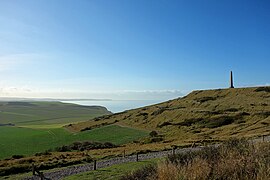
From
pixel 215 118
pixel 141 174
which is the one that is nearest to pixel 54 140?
pixel 215 118

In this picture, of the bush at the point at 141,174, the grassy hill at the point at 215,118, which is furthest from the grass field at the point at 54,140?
the bush at the point at 141,174

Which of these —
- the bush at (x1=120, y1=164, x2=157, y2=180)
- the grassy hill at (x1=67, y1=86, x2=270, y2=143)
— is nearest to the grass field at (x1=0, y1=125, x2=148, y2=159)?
the grassy hill at (x1=67, y1=86, x2=270, y2=143)

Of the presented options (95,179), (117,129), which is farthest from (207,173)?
(117,129)

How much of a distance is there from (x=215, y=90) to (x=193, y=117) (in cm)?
4613

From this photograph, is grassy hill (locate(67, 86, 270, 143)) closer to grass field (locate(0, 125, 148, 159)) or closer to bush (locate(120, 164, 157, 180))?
grass field (locate(0, 125, 148, 159))

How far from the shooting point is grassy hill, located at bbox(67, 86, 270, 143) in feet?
178

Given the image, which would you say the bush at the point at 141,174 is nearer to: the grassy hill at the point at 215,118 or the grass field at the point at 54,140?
the grassy hill at the point at 215,118

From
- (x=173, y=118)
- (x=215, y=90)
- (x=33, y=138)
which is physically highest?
(x=215, y=90)

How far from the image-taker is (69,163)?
28922 millimetres

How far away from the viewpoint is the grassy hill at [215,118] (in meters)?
54.3

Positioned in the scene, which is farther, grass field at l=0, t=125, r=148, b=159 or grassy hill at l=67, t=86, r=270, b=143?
grass field at l=0, t=125, r=148, b=159

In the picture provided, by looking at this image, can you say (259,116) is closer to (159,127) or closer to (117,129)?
(159,127)

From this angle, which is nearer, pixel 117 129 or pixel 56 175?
pixel 56 175

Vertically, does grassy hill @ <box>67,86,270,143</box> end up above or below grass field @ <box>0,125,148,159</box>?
above
